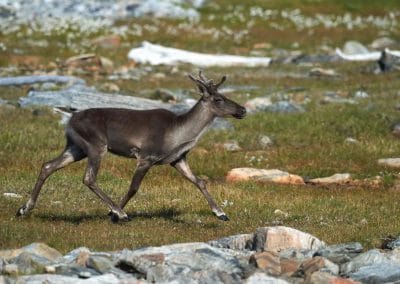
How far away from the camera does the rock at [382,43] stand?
5406cm

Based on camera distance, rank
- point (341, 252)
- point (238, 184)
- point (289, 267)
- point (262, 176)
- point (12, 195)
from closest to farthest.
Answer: point (289, 267) → point (341, 252) → point (12, 195) → point (238, 184) → point (262, 176)

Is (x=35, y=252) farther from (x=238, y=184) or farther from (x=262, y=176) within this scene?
(x=262, y=176)

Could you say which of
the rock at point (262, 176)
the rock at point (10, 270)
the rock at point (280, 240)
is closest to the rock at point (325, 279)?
Result: the rock at point (280, 240)

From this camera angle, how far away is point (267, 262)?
11.7 m

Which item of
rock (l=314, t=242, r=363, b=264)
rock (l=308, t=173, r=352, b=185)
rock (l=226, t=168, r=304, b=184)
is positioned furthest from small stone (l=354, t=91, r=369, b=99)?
rock (l=314, t=242, r=363, b=264)

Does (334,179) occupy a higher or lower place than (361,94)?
higher

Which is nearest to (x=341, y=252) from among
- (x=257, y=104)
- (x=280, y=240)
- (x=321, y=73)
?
(x=280, y=240)

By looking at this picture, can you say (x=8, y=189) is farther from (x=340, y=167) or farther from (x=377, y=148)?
(x=377, y=148)

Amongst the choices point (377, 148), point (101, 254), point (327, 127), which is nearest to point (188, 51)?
point (327, 127)

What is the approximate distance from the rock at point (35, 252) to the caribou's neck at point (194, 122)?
14.4 ft

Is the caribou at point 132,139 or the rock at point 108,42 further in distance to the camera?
the rock at point 108,42

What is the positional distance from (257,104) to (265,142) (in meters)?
5.54

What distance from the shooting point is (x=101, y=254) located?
11883 millimetres

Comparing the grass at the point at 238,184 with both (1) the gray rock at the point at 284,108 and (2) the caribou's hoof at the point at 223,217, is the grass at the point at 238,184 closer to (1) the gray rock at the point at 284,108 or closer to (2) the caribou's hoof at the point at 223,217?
(2) the caribou's hoof at the point at 223,217
